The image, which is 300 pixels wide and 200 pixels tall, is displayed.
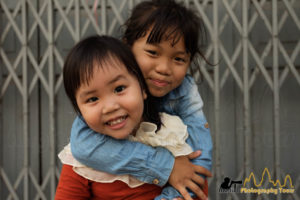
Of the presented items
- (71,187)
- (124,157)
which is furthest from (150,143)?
(71,187)

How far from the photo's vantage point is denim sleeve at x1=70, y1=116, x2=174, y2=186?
1.09 meters

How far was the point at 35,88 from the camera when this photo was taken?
2.62 meters

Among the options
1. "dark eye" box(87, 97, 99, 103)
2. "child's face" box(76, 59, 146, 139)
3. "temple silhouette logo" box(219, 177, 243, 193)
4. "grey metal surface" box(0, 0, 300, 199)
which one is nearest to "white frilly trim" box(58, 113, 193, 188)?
"child's face" box(76, 59, 146, 139)

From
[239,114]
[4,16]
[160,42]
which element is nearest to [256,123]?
[239,114]

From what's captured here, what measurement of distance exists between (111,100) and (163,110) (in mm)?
356

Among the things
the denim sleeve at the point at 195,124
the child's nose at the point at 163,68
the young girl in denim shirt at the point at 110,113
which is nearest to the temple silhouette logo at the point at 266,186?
the denim sleeve at the point at 195,124

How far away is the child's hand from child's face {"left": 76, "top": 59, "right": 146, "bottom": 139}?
24cm

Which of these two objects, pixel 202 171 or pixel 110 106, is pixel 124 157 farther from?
pixel 202 171

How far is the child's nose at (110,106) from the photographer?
40.5 inches

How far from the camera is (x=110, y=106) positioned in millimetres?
1027

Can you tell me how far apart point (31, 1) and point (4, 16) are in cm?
28

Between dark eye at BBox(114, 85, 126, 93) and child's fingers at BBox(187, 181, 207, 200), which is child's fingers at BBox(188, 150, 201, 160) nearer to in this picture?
child's fingers at BBox(187, 181, 207, 200)

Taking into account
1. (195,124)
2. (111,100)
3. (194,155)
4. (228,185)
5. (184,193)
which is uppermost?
(111,100)

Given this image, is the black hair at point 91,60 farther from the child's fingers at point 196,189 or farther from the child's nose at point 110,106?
the child's fingers at point 196,189
